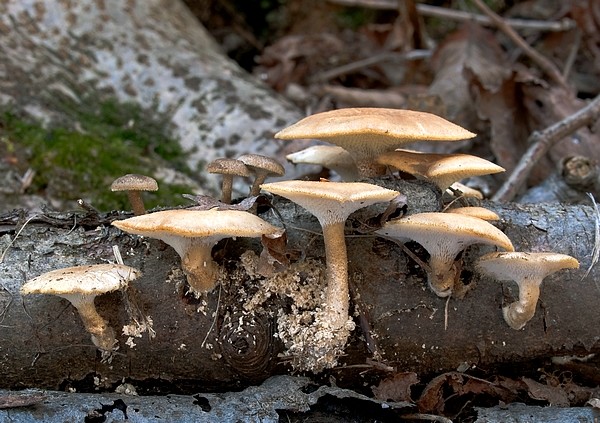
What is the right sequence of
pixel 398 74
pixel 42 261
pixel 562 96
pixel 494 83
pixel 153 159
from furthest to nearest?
1. pixel 398 74
2. pixel 494 83
3. pixel 562 96
4. pixel 153 159
5. pixel 42 261

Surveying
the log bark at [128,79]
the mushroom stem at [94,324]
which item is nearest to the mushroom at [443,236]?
the mushroom stem at [94,324]

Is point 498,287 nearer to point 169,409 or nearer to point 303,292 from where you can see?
point 303,292

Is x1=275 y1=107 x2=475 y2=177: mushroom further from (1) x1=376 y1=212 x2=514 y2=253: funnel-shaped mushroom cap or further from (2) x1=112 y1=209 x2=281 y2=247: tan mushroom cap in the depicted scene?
(2) x1=112 y1=209 x2=281 y2=247: tan mushroom cap

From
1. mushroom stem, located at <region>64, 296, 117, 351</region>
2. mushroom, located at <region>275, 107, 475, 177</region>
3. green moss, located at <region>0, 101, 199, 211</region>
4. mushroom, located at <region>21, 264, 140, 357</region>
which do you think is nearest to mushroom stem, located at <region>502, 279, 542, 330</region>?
mushroom, located at <region>275, 107, 475, 177</region>

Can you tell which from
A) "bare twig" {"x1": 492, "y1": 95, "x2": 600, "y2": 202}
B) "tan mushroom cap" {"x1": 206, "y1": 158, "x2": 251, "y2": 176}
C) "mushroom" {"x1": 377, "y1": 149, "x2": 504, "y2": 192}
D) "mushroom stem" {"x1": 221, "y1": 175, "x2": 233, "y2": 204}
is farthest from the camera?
"bare twig" {"x1": 492, "y1": 95, "x2": 600, "y2": 202}

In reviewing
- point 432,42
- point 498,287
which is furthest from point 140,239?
point 432,42

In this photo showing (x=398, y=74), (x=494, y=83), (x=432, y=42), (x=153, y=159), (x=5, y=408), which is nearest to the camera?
(x=5, y=408)
